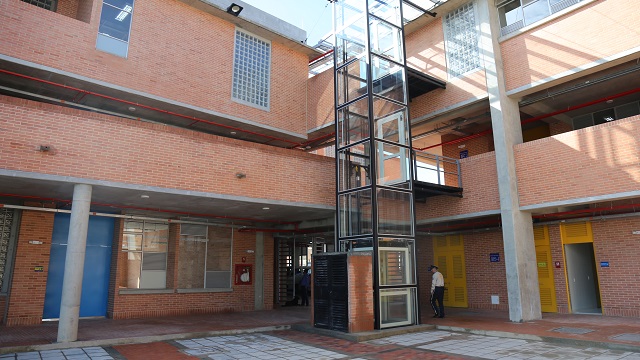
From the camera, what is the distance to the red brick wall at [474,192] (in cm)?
1362

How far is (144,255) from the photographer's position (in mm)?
14977

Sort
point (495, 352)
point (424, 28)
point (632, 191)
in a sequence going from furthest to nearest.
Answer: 1. point (424, 28)
2. point (632, 191)
3. point (495, 352)

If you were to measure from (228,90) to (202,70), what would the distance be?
108 cm

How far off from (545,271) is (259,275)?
10.4 metres

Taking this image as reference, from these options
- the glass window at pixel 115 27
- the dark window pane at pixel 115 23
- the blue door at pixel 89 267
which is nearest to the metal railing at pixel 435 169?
the glass window at pixel 115 27

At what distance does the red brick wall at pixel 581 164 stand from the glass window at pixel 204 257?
10.6 m

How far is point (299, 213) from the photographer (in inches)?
588

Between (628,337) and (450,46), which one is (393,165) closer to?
(450,46)

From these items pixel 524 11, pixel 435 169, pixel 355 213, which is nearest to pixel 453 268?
pixel 435 169

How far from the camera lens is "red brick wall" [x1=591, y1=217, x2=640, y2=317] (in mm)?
13031

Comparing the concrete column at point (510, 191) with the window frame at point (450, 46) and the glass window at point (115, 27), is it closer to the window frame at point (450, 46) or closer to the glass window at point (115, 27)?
the window frame at point (450, 46)

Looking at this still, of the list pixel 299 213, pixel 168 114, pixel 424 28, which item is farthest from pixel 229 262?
pixel 424 28

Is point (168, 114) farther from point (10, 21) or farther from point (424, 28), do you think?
point (424, 28)

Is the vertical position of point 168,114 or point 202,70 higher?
point 202,70
